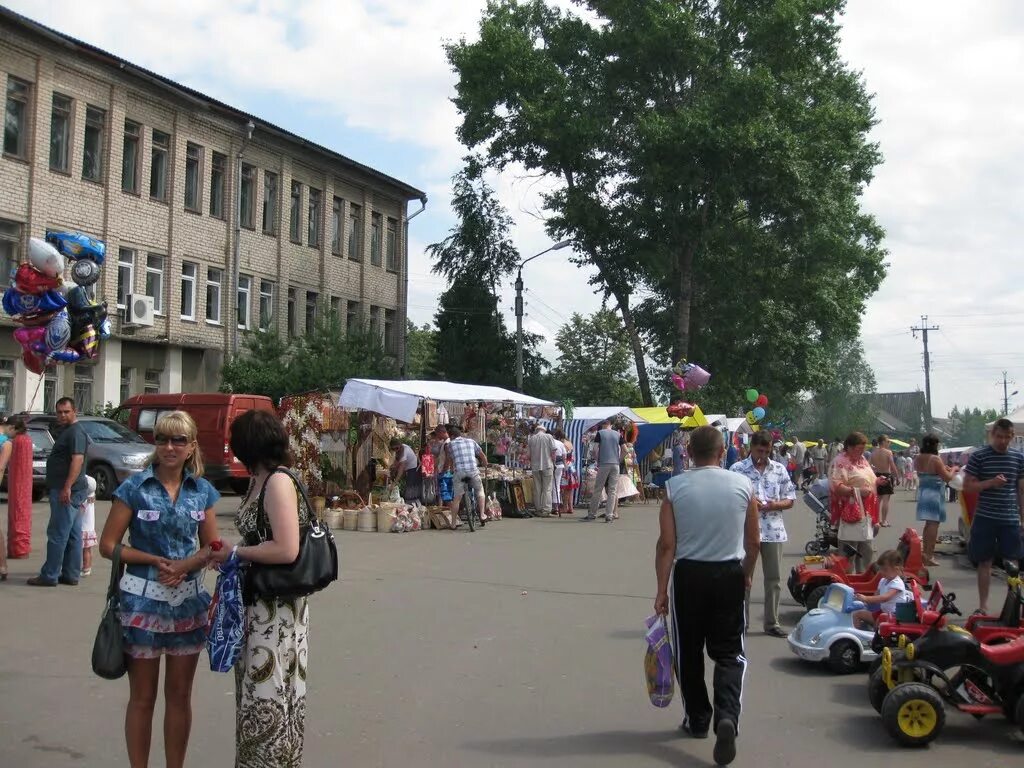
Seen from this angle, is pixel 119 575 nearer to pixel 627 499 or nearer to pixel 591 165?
pixel 627 499

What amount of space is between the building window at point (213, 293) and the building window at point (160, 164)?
2.95 meters

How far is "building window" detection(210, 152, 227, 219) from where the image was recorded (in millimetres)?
35719

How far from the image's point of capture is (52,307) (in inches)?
513

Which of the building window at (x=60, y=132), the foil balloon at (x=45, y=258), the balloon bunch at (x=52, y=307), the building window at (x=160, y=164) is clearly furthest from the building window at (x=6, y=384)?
the foil balloon at (x=45, y=258)

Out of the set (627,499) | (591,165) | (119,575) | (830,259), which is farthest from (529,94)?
(119,575)

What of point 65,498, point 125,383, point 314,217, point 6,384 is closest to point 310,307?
point 314,217

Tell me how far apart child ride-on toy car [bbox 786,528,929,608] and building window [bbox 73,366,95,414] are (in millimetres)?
24678

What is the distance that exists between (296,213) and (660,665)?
117ft

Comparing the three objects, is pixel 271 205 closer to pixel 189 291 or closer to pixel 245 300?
pixel 245 300

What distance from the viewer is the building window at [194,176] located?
114 feet

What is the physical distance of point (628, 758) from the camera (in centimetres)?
569

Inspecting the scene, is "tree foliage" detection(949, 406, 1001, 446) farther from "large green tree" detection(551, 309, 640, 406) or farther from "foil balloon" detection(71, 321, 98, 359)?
"foil balloon" detection(71, 321, 98, 359)

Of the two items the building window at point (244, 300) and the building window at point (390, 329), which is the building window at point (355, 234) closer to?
the building window at point (390, 329)

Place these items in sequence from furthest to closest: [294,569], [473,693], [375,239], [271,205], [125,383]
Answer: [375,239] < [271,205] < [125,383] < [473,693] < [294,569]
